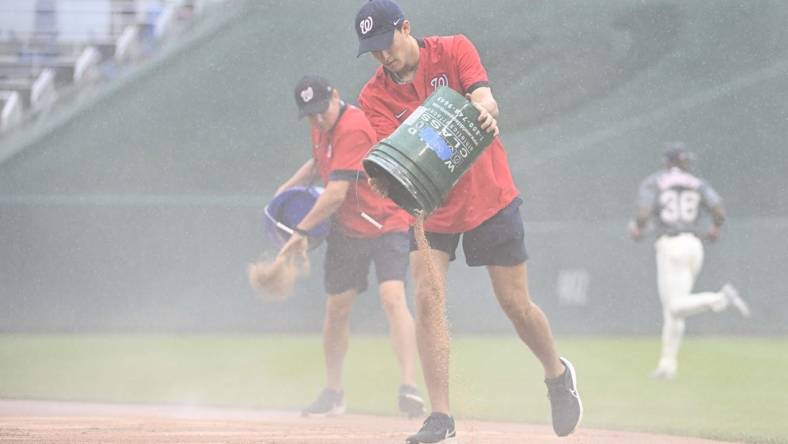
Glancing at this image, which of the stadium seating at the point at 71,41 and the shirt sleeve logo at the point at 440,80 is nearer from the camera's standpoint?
the shirt sleeve logo at the point at 440,80

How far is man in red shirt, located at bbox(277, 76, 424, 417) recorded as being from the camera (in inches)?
267

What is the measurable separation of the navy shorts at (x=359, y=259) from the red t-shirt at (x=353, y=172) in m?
0.05

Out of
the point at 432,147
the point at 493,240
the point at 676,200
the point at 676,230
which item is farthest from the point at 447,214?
the point at 676,230

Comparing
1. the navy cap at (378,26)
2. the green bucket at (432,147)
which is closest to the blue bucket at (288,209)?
the navy cap at (378,26)

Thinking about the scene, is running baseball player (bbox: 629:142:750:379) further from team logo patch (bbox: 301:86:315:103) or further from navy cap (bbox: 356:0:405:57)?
navy cap (bbox: 356:0:405:57)

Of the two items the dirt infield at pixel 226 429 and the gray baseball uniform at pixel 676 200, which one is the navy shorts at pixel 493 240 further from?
the gray baseball uniform at pixel 676 200

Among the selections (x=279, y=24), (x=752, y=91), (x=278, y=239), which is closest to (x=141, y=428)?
(x=278, y=239)

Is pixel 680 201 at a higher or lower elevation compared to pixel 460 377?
higher

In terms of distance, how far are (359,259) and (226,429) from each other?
53.0 inches

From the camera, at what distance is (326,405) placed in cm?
703

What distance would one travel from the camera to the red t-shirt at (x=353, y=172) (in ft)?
22.3

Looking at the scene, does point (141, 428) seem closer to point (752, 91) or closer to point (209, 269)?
point (209, 269)

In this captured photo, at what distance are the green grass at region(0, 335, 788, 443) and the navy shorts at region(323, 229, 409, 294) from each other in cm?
83

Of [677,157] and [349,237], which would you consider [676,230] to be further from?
[349,237]
